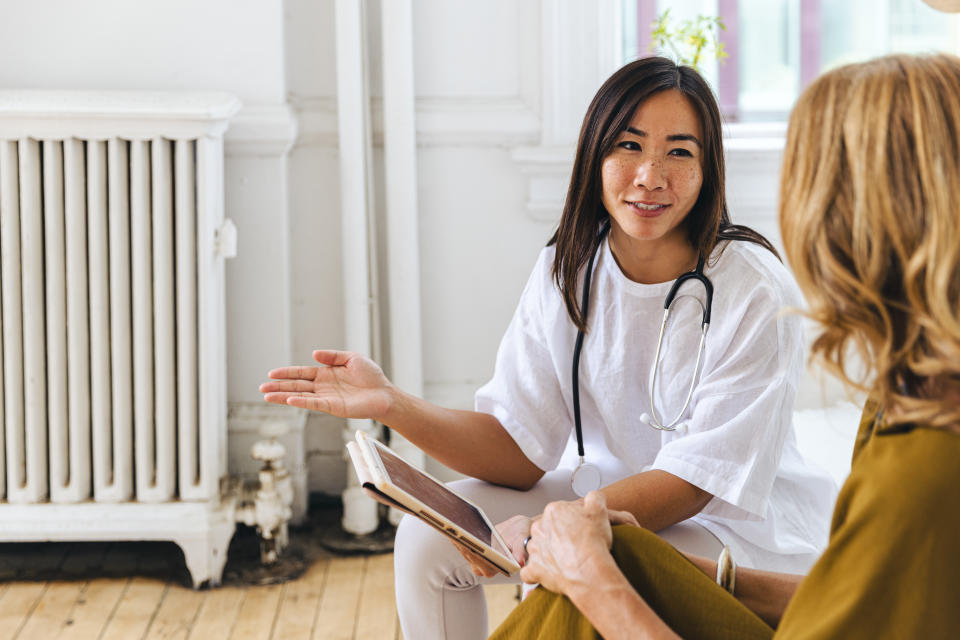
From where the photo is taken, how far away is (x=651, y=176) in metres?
1.54

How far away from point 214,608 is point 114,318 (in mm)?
631

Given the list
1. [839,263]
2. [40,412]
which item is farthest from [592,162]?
[40,412]

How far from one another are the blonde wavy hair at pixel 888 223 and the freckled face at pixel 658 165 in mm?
634

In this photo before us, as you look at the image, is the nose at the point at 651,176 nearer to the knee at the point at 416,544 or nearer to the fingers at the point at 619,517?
the fingers at the point at 619,517

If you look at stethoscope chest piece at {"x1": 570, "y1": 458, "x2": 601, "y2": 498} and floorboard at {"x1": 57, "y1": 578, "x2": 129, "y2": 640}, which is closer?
stethoscope chest piece at {"x1": 570, "y1": 458, "x2": 601, "y2": 498}

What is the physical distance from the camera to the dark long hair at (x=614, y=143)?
157 cm

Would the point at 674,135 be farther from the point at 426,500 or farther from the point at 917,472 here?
the point at 917,472

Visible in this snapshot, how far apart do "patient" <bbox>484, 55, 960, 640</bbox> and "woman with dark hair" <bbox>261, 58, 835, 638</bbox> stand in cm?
54

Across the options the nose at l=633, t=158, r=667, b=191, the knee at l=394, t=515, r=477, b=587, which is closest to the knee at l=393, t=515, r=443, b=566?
the knee at l=394, t=515, r=477, b=587

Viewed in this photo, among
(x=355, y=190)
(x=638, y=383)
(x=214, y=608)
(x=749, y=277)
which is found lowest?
(x=214, y=608)

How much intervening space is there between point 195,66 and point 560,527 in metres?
1.64

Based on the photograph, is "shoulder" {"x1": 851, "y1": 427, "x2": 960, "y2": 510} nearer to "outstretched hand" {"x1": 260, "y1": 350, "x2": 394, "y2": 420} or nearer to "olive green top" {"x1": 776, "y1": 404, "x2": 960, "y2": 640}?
"olive green top" {"x1": 776, "y1": 404, "x2": 960, "y2": 640}

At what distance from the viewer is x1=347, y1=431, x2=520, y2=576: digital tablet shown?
1.23 m

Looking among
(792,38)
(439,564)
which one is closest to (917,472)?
(439,564)
